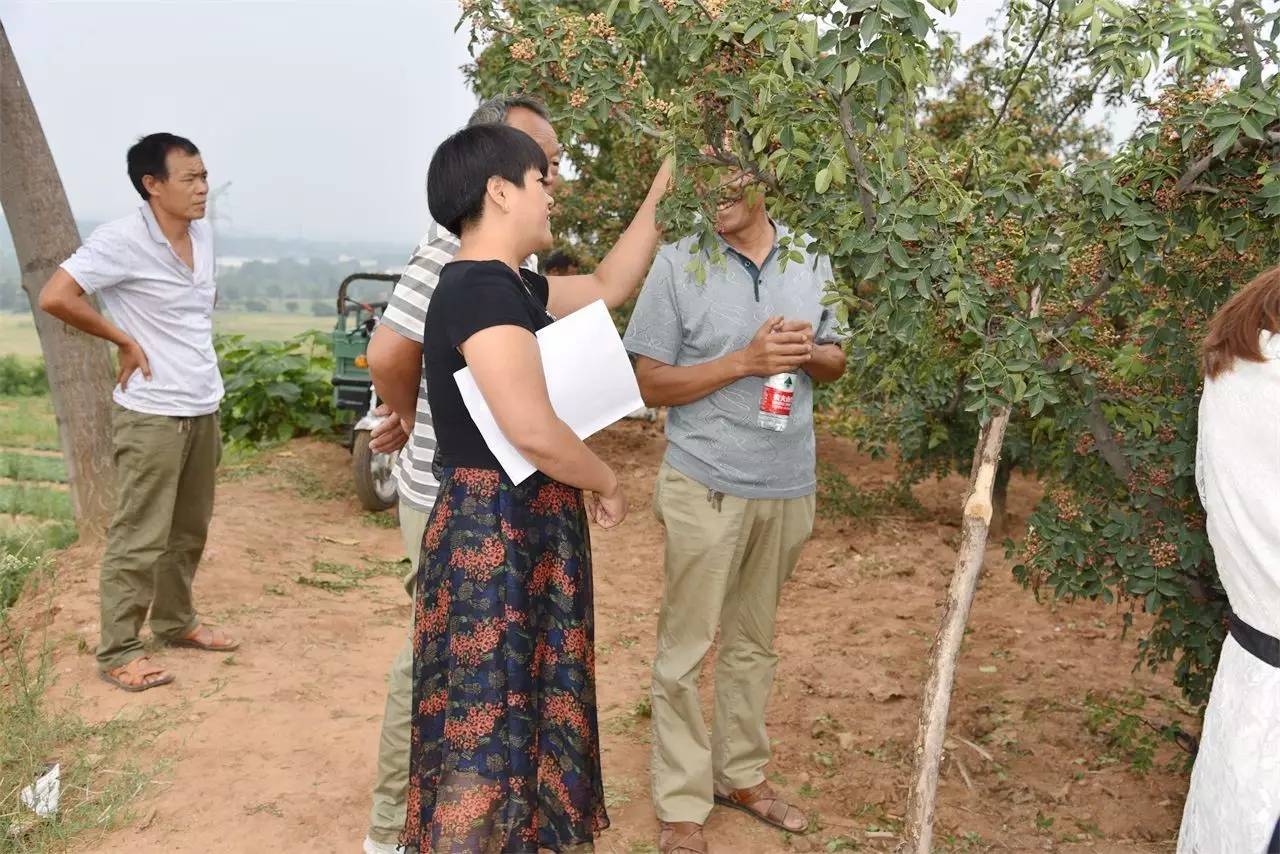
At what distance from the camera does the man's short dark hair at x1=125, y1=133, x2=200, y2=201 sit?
446 centimetres

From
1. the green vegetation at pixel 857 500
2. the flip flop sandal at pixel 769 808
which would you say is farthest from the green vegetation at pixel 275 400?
the flip flop sandal at pixel 769 808

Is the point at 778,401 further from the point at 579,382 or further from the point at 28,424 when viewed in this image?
the point at 28,424

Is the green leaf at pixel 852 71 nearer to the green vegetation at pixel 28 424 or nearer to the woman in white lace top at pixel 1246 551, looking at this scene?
the woman in white lace top at pixel 1246 551

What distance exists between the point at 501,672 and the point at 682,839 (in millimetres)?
1177

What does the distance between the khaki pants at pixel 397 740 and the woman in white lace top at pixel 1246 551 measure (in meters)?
1.85

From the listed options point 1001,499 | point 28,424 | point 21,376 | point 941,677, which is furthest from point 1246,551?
point 21,376

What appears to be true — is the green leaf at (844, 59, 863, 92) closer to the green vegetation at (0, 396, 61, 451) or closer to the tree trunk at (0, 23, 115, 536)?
the tree trunk at (0, 23, 115, 536)

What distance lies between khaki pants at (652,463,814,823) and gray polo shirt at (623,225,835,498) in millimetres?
68

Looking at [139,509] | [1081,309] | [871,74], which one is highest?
[871,74]

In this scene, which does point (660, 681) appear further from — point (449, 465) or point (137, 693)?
point (137, 693)

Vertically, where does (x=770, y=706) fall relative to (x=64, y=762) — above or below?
above

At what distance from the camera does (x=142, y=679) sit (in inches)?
179

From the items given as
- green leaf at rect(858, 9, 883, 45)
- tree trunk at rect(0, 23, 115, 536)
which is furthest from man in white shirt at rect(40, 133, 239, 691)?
green leaf at rect(858, 9, 883, 45)

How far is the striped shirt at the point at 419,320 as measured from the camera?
9.39ft
